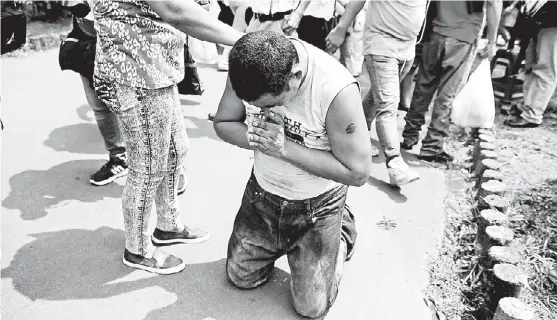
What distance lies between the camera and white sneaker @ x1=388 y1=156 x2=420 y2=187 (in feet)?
12.0

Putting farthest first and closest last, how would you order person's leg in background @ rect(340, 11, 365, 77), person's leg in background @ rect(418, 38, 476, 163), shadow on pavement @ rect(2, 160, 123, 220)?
person's leg in background @ rect(340, 11, 365, 77), person's leg in background @ rect(418, 38, 476, 163), shadow on pavement @ rect(2, 160, 123, 220)

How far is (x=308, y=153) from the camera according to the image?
209cm

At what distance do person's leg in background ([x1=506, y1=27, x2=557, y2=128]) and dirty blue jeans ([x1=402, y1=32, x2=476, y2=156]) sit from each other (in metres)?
1.42

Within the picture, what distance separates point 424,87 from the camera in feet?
14.5

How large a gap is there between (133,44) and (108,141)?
1.45 meters

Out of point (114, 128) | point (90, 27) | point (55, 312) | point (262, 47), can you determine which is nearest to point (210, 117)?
point (114, 128)

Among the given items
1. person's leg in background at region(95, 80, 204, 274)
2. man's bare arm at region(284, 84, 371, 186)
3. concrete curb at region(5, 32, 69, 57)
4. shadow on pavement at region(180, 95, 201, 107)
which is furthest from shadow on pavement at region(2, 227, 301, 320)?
concrete curb at region(5, 32, 69, 57)

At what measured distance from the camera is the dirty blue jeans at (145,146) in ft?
7.51

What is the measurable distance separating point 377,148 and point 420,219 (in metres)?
1.20

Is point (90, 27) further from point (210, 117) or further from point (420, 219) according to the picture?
point (420, 219)

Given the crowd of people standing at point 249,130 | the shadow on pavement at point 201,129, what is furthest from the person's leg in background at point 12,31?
the shadow on pavement at point 201,129

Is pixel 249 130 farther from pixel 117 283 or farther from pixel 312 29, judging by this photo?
pixel 312 29

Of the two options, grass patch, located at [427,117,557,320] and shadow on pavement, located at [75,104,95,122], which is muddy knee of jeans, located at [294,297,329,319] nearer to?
grass patch, located at [427,117,557,320]

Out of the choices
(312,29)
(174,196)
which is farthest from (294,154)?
(312,29)
